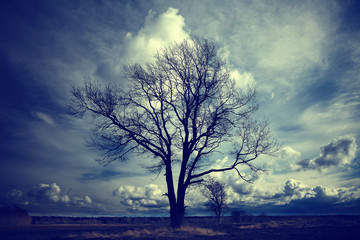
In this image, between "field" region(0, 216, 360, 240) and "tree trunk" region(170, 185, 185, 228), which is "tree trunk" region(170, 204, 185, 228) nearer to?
"tree trunk" region(170, 185, 185, 228)

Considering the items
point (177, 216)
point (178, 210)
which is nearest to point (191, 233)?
point (177, 216)

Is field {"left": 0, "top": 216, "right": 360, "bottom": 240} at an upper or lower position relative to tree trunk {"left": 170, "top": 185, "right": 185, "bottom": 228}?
lower

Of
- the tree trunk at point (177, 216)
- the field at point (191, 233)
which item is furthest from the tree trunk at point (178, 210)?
the field at point (191, 233)

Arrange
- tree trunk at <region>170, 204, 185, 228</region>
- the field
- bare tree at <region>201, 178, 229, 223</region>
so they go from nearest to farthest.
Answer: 1. the field
2. tree trunk at <region>170, 204, 185, 228</region>
3. bare tree at <region>201, 178, 229, 223</region>

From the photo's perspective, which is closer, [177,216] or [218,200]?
[177,216]

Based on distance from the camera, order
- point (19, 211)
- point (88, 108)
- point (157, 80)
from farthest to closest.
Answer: point (19, 211), point (157, 80), point (88, 108)

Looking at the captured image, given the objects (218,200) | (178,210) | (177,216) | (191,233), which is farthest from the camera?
(218,200)

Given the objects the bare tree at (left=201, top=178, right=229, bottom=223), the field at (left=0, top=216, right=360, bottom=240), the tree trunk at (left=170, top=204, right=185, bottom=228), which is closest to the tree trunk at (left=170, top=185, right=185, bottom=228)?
the tree trunk at (left=170, top=204, right=185, bottom=228)

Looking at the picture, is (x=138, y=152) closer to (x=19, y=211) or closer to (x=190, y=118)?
(x=190, y=118)

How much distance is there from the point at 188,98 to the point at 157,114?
2459 millimetres

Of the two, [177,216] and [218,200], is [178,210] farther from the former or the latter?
[218,200]

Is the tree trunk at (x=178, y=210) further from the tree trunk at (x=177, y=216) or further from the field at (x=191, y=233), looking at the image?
the field at (x=191, y=233)

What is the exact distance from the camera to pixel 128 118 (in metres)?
14.1

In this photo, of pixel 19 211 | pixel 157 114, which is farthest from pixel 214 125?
pixel 19 211
